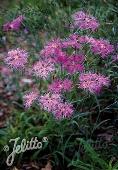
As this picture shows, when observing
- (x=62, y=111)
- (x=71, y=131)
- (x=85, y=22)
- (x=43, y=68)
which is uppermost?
(x=85, y=22)

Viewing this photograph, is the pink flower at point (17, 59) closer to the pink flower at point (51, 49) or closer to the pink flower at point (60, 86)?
the pink flower at point (51, 49)

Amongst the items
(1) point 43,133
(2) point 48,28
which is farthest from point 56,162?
(2) point 48,28

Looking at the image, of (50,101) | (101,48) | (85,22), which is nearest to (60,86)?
(50,101)

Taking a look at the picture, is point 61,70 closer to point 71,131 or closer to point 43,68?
point 43,68

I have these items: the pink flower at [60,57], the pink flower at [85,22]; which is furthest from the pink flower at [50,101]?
the pink flower at [85,22]

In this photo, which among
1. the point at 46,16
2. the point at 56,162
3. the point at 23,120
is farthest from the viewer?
the point at 46,16

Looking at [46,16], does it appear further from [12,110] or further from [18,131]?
[18,131]

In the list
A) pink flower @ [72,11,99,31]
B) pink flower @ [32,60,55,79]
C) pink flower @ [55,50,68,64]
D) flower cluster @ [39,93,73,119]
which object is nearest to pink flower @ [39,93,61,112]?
flower cluster @ [39,93,73,119]
